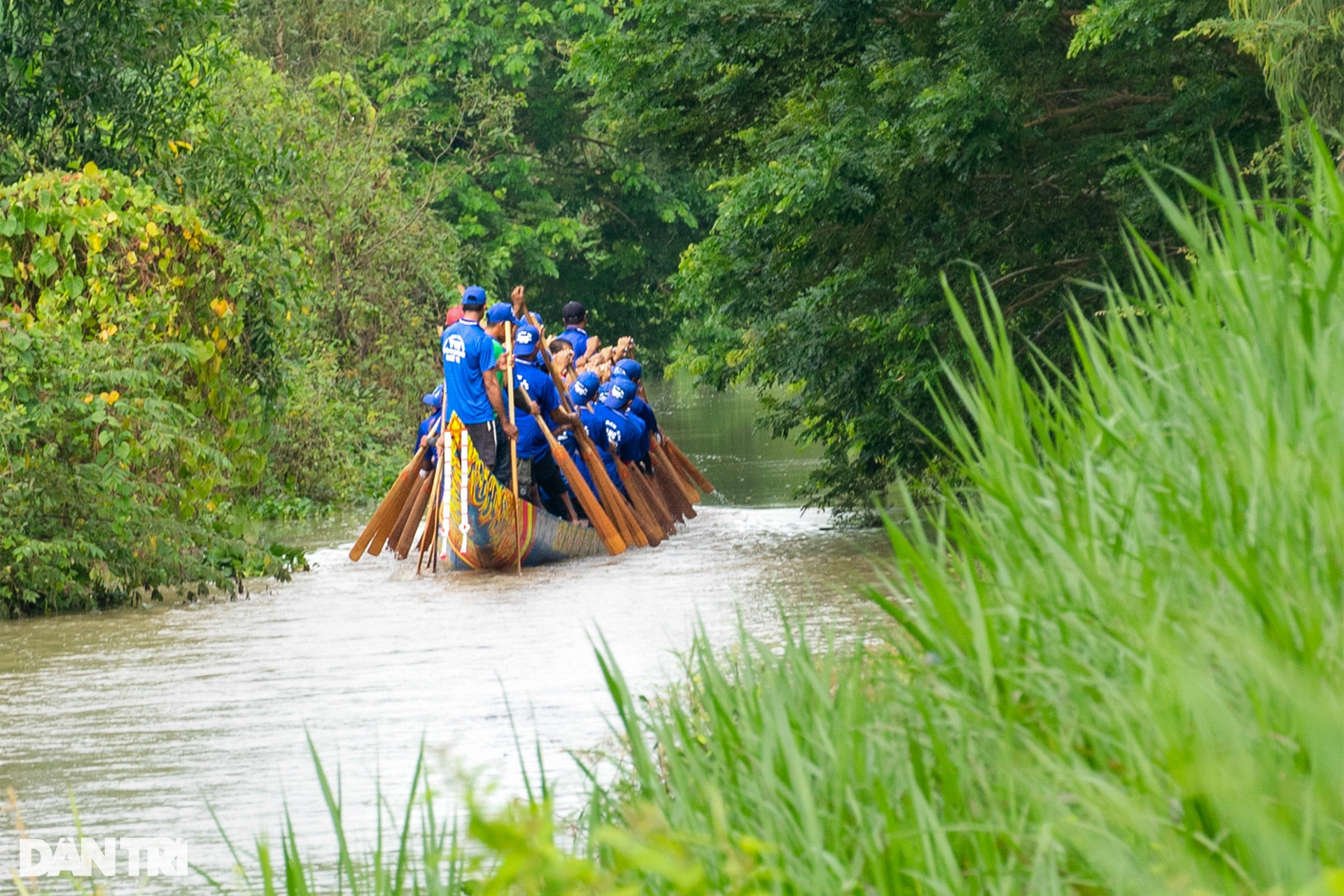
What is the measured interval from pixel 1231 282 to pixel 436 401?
1232cm

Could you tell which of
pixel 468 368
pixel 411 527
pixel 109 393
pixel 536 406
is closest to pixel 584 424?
pixel 411 527

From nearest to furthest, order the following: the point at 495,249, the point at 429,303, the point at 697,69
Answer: the point at 697,69 → the point at 429,303 → the point at 495,249

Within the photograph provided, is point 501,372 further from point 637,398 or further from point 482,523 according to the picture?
point 637,398

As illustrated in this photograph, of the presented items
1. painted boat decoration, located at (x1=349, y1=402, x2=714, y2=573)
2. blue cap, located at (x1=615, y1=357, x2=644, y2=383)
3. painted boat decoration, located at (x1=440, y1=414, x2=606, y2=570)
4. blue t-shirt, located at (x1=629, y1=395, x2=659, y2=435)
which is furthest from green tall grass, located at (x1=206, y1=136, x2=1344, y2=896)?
blue t-shirt, located at (x1=629, y1=395, x2=659, y2=435)

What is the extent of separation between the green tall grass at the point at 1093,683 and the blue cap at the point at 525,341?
1061 centimetres

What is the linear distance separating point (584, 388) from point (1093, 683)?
13964 mm

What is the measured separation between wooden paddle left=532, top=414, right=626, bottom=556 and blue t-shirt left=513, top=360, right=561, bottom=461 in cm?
8

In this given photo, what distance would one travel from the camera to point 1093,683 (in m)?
3.36

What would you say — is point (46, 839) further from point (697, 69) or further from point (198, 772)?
point (697, 69)

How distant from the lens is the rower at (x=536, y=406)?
1526 centimetres

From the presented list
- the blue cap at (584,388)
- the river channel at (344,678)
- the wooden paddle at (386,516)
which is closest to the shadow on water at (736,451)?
the blue cap at (584,388)

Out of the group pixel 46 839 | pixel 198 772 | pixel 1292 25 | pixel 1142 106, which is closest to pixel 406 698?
pixel 198 772

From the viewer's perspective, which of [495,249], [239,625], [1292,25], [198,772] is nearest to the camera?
[198,772]

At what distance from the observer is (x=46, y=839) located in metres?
6.47
